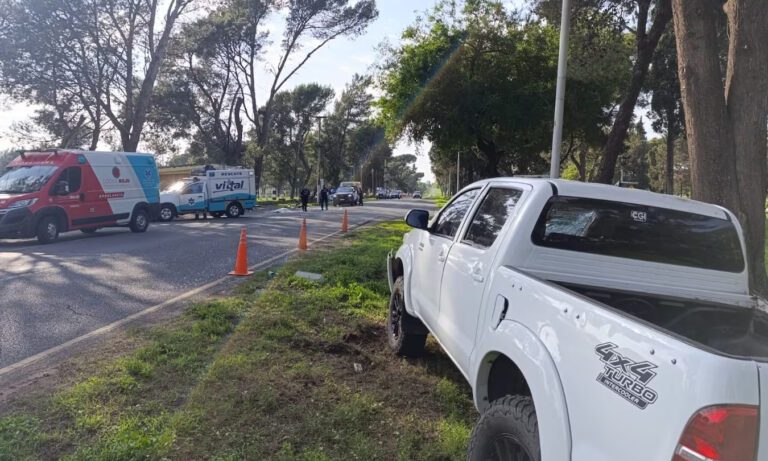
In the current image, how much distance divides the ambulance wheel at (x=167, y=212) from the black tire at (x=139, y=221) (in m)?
6.71

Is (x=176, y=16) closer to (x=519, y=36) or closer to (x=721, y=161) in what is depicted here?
(x=519, y=36)

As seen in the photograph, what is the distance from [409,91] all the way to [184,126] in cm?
3159

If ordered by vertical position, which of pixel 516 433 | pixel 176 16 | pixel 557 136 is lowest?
pixel 516 433

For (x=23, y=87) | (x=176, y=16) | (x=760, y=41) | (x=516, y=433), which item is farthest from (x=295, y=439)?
(x=23, y=87)

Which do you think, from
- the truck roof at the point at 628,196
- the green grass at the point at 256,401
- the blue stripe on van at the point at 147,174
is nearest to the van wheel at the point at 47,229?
the blue stripe on van at the point at 147,174

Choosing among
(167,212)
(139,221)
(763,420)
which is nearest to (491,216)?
(763,420)

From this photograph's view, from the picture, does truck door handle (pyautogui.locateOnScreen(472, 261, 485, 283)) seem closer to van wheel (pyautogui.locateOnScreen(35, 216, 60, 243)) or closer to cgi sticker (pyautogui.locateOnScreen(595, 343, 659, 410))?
cgi sticker (pyautogui.locateOnScreen(595, 343, 659, 410))

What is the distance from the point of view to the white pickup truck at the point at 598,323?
1677 mm

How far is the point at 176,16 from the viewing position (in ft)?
99.2

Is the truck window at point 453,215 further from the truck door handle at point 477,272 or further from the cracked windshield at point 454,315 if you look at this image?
the truck door handle at point 477,272

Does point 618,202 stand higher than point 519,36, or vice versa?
point 519,36

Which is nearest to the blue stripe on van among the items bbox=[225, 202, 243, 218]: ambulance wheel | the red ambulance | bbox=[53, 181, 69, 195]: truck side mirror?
the red ambulance

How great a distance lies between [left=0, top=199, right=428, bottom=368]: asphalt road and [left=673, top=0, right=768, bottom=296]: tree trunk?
718 centimetres

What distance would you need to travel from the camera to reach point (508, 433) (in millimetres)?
2625
